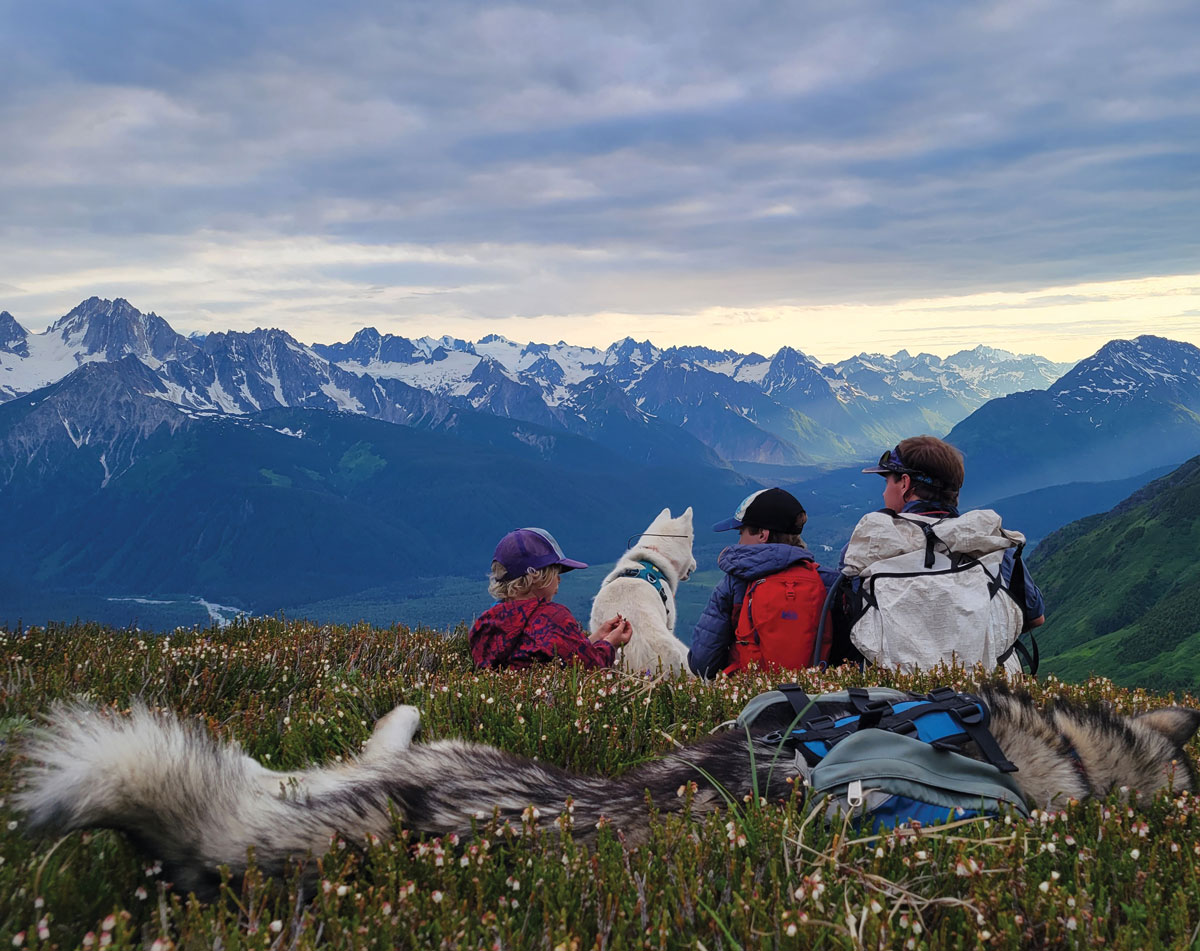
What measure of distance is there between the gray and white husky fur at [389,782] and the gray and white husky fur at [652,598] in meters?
4.45

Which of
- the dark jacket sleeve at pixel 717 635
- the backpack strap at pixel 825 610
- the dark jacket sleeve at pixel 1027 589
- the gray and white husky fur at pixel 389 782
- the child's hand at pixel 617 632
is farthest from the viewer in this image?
the dark jacket sleeve at pixel 717 635

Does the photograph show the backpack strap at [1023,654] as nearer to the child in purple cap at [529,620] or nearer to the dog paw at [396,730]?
the child in purple cap at [529,620]

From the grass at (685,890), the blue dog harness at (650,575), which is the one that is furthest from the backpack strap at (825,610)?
the grass at (685,890)

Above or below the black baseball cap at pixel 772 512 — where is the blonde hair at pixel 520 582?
below

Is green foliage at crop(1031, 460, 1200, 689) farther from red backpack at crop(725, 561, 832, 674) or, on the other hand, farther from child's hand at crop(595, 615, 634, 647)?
child's hand at crop(595, 615, 634, 647)

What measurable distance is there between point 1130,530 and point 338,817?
9162 inches

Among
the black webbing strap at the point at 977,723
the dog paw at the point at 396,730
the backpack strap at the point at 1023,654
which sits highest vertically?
the black webbing strap at the point at 977,723

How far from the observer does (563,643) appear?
25.8 feet

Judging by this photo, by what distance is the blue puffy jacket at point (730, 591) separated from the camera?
835 cm

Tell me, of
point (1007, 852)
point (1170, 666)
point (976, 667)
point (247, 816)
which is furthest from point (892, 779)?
point (1170, 666)

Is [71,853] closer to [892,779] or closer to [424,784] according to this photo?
[424,784]

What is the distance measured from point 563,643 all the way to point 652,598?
11.1ft

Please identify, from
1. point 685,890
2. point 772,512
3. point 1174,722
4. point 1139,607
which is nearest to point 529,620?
point 772,512

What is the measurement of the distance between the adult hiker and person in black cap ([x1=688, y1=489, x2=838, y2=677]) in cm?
60
